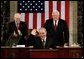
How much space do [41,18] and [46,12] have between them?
0.77ft

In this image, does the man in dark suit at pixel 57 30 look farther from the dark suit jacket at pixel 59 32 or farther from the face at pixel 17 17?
the face at pixel 17 17

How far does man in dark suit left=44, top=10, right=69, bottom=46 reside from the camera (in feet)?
26.9

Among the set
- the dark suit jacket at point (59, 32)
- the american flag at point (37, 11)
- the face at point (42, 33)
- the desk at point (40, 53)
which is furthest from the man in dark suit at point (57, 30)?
the american flag at point (37, 11)

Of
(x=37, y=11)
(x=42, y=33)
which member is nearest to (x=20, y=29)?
(x=42, y=33)

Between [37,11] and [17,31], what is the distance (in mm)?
2495

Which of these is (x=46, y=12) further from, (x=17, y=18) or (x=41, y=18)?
(x=17, y=18)

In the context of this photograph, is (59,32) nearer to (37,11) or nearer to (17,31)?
(17,31)

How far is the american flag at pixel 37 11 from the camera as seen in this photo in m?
10.6

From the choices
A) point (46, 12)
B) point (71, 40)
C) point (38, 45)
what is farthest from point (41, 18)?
point (38, 45)

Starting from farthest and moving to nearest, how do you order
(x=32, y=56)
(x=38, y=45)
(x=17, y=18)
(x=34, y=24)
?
(x=34, y=24) → (x=17, y=18) → (x=38, y=45) → (x=32, y=56)

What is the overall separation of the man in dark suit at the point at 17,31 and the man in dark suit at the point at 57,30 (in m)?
0.61

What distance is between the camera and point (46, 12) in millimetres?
10734

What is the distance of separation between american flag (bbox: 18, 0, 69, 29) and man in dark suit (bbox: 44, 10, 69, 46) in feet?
7.47

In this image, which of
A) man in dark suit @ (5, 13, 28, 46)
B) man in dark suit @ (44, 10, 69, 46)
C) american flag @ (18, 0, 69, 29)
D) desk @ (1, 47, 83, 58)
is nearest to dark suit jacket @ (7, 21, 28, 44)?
man in dark suit @ (5, 13, 28, 46)
